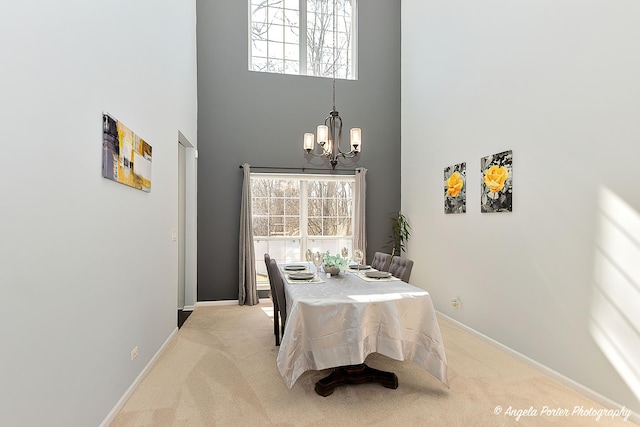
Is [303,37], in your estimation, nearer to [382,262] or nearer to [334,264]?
[382,262]

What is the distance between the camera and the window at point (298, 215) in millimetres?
5445

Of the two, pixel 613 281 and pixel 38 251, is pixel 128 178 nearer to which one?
pixel 38 251

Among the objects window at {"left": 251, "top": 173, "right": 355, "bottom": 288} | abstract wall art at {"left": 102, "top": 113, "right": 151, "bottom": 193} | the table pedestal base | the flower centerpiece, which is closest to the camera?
abstract wall art at {"left": 102, "top": 113, "right": 151, "bottom": 193}

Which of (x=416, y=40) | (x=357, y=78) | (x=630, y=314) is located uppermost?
(x=416, y=40)

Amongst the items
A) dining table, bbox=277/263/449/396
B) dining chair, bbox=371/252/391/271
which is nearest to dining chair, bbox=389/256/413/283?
dining chair, bbox=371/252/391/271

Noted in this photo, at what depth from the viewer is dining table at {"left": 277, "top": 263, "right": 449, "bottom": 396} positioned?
7.67 feet

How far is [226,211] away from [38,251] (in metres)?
3.71

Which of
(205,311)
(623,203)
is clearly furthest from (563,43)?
(205,311)

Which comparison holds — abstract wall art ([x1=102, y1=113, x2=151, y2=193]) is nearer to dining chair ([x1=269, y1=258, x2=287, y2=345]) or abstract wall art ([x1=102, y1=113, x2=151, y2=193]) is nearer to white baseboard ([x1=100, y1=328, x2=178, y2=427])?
dining chair ([x1=269, y1=258, x2=287, y2=345])

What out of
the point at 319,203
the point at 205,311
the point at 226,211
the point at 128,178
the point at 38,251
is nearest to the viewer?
the point at 38,251

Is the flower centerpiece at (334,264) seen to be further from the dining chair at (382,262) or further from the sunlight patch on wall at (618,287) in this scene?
the sunlight patch on wall at (618,287)

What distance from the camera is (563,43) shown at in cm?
282

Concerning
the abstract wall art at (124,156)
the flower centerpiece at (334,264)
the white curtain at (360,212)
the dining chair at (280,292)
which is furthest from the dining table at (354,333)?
the white curtain at (360,212)

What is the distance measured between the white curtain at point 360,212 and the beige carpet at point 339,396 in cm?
233
